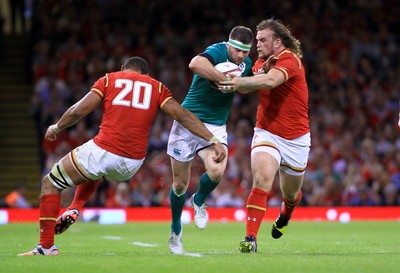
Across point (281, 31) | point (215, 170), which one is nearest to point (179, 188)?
point (215, 170)

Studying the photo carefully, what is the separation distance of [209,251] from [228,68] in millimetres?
2241

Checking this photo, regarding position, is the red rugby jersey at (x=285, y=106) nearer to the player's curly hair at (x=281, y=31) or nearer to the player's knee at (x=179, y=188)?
the player's curly hair at (x=281, y=31)

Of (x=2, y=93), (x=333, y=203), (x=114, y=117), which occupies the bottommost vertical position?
(x=333, y=203)

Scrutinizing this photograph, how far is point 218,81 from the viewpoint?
1067 cm

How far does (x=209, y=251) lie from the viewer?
37.2ft

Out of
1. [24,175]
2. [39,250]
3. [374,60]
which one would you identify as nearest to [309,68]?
[374,60]

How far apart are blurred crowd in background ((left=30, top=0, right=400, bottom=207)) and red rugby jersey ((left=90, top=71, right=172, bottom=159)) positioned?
1138 cm

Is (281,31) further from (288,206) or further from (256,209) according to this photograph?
(288,206)

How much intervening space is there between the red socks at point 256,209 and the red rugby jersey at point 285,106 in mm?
914

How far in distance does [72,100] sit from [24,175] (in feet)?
8.09

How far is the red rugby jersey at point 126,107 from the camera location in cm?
1028

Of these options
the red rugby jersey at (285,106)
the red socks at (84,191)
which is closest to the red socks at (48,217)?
the red socks at (84,191)

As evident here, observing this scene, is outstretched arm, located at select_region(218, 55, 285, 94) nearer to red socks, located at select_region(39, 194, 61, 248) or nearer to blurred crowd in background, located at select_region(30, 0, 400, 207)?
red socks, located at select_region(39, 194, 61, 248)

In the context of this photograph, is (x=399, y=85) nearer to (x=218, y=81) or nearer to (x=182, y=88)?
(x=182, y=88)
